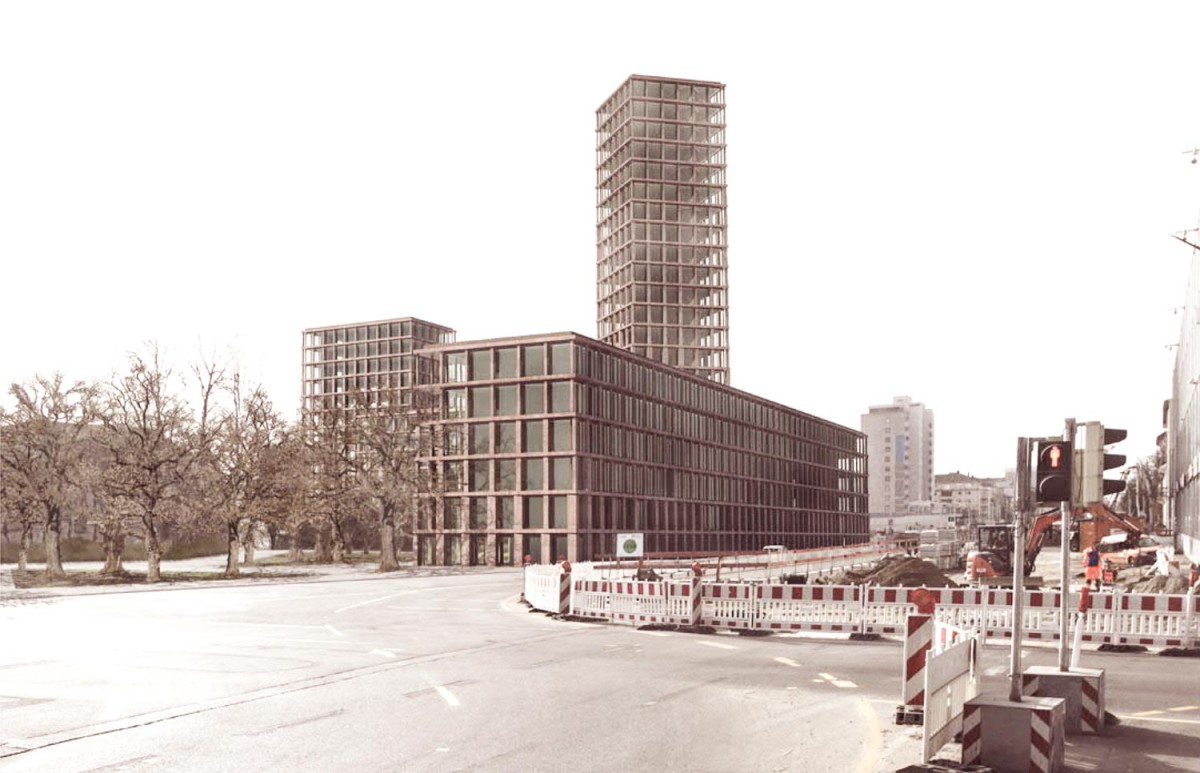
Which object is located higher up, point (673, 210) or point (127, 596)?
point (673, 210)

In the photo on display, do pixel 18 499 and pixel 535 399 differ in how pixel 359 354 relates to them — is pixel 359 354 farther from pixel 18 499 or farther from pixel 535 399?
pixel 18 499

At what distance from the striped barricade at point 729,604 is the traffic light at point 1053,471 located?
511 inches

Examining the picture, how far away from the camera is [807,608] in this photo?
22953 mm

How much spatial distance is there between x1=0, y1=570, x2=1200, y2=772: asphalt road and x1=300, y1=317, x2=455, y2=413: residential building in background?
439ft

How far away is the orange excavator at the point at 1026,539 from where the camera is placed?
45688mm

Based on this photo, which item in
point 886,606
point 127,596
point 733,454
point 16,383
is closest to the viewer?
point 886,606

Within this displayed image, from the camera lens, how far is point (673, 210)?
133 m

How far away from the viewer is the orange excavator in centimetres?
4569

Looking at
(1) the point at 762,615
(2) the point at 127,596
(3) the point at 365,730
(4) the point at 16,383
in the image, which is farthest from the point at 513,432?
(3) the point at 365,730

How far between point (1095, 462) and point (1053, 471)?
115cm

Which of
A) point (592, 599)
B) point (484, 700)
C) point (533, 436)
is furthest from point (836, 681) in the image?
point (533, 436)

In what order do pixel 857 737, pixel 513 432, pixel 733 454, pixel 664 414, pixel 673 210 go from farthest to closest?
pixel 673 210
pixel 733 454
pixel 664 414
pixel 513 432
pixel 857 737

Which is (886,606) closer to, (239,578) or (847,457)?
(239,578)

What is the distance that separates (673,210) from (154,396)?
9005 cm
